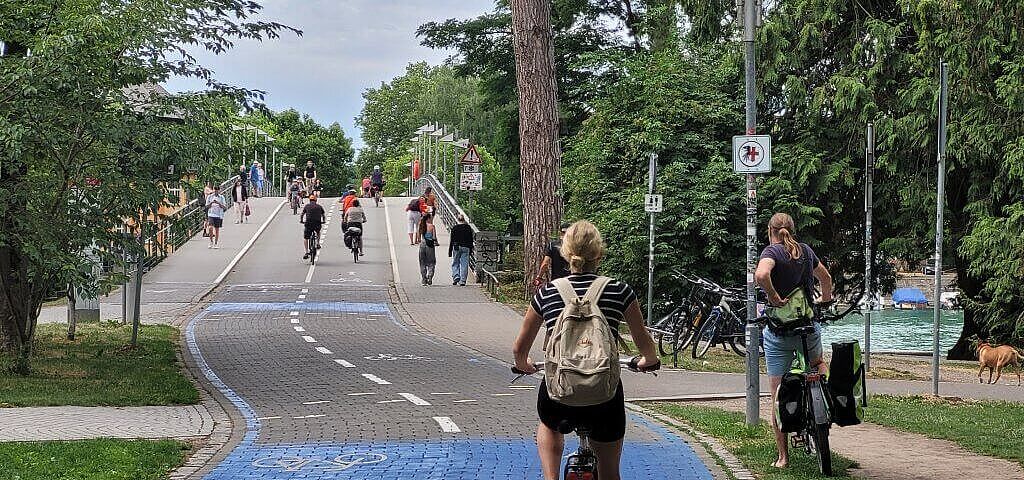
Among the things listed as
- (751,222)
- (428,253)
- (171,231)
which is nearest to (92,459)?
(751,222)

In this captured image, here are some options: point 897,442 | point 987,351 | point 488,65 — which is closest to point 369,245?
point 488,65

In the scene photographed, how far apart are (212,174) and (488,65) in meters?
31.9

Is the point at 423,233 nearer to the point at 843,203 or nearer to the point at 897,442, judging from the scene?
the point at 843,203

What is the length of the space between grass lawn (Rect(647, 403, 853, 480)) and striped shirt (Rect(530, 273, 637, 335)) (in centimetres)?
300

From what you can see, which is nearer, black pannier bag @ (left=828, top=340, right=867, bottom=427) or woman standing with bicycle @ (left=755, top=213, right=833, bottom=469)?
black pannier bag @ (left=828, top=340, right=867, bottom=427)

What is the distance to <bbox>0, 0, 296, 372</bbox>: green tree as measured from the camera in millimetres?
13602

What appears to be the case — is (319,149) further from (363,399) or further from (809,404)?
(809,404)

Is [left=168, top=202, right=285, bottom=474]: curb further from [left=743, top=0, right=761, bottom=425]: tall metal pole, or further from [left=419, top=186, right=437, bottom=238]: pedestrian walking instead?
[left=419, top=186, right=437, bottom=238]: pedestrian walking

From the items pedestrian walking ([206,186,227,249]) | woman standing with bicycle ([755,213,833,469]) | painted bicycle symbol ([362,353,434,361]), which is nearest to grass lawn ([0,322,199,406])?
painted bicycle symbol ([362,353,434,361])

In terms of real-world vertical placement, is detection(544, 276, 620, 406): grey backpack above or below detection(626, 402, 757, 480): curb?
above

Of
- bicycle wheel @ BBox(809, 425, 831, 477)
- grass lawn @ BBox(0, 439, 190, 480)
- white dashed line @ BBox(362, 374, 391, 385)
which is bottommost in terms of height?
white dashed line @ BBox(362, 374, 391, 385)

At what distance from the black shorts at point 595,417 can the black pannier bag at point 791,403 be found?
2.96 metres

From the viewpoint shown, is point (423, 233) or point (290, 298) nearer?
point (290, 298)

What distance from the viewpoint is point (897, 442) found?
1029cm
